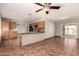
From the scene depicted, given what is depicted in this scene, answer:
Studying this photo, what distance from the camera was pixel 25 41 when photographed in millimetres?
2811

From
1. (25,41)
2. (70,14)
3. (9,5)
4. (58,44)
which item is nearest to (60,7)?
(70,14)

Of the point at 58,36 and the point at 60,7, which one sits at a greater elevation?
the point at 60,7

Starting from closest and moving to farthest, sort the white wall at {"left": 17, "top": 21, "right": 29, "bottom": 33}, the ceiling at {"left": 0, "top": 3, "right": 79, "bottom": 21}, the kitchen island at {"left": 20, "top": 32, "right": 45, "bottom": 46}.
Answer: the ceiling at {"left": 0, "top": 3, "right": 79, "bottom": 21} → the white wall at {"left": 17, "top": 21, "right": 29, "bottom": 33} → the kitchen island at {"left": 20, "top": 32, "right": 45, "bottom": 46}

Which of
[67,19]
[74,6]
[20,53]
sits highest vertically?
[74,6]

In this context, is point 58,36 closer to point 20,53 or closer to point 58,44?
point 58,44

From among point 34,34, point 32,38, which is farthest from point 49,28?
point 32,38

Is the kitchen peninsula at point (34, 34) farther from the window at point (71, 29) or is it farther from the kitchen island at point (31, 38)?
the window at point (71, 29)

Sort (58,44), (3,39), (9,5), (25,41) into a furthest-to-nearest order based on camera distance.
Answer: (25,41) < (58,44) < (3,39) < (9,5)

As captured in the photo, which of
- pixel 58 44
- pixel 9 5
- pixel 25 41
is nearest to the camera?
pixel 9 5

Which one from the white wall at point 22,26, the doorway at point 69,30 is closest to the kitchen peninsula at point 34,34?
the white wall at point 22,26

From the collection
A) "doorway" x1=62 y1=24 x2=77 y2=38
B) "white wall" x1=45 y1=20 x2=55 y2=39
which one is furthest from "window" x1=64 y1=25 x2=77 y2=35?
"white wall" x1=45 y1=20 x2=55 y2=39

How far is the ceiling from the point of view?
2119mm

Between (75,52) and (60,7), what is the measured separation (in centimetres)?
98

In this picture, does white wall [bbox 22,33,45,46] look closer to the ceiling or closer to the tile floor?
the tile floor
